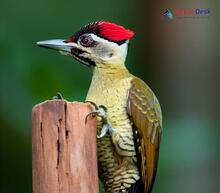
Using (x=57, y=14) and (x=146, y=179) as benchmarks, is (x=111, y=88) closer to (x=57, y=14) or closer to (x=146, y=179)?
(x=146, y=179)

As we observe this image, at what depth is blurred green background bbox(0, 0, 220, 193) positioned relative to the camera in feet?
10.3

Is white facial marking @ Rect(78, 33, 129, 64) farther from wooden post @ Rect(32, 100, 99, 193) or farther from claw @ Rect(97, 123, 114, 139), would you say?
wooden post @ Rect(32, 100, 99, 193)

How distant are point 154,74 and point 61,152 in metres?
1.08

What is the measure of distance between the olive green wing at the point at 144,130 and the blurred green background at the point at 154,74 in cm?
46

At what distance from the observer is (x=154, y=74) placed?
3.15 meters

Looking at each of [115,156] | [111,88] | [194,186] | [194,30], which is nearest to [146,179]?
[115,156]

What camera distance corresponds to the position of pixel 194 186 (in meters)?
3.17

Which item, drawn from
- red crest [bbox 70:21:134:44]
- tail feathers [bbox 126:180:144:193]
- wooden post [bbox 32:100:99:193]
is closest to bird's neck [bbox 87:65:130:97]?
red crest [bbox 70:21:134:44]

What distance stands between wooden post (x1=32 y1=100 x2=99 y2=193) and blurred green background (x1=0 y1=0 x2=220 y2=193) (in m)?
0.91

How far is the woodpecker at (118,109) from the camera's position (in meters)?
2.62

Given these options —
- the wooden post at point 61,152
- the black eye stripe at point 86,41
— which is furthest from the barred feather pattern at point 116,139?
the wooden post at point 61,152

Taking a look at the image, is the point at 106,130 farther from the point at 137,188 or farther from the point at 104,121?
the point at 137,188

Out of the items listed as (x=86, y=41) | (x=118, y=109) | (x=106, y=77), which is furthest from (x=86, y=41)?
(x=118, y=109)

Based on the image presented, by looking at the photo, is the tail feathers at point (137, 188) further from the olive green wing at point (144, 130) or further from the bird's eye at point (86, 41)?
the bird's eye at point (86, 41)
